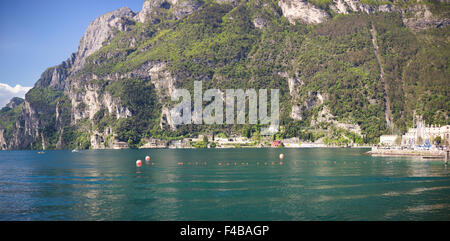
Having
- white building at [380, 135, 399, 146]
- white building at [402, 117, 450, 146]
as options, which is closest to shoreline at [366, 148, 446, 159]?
white building at [402, 117, 450, 146]

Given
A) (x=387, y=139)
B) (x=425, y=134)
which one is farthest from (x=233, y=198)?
(x=387, y=139)

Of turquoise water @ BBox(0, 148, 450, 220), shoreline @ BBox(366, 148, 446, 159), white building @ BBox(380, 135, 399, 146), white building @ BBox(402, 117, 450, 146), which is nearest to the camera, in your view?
turquoise water @ BBox(0, 148, 450, 220)

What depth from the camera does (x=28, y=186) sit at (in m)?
60.4

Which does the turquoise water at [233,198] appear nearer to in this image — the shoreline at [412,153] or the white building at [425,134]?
the shoreline at [412,153]

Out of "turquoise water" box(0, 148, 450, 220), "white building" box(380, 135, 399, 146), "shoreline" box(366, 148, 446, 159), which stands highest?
"white building" box(380, 135, 399, 146)

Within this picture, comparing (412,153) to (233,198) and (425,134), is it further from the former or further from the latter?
(233,198)

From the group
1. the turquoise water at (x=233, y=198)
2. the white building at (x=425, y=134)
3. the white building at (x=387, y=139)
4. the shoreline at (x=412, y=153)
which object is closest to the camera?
the turquoise water at (x=233, y=198)

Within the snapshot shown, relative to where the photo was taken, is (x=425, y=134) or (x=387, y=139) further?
(x=387, y=139)

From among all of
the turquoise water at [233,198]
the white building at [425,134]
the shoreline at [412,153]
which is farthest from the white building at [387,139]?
the turquoise water at [233,198]

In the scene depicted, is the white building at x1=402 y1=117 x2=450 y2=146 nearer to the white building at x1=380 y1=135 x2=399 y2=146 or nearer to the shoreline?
the white building at x1=380 y1=135 x2=399 y2=146

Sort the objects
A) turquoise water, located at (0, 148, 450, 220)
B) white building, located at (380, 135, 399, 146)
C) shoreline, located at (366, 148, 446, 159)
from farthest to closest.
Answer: white building, located at (380, 135, 399, 146), shoreline, located at (366, 148, 446, 159), turquoise water, located at (0, 148, 450, 220)
